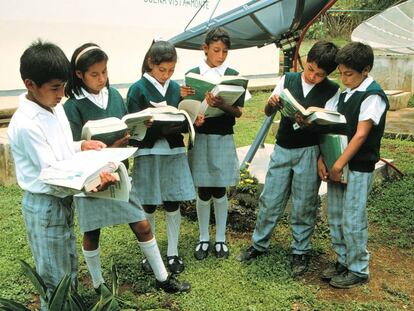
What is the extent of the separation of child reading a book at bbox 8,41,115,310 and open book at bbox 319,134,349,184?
4.57 ft

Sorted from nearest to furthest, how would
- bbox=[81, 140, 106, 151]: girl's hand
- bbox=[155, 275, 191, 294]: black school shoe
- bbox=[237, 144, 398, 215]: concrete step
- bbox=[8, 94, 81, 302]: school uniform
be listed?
bbox=[8, 94, 81, 302]: school uniform → bbox=[81, 140, 106, 151]: girl's hand → bbox=[155, 275, 191, 294]: black school shoe → bbox=[237, 144, 398, 215]: concrete step

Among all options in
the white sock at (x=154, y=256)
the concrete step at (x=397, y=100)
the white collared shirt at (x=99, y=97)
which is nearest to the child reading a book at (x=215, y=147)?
the white sock at (x=154, y=256)

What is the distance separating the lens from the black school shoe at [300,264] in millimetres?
3184

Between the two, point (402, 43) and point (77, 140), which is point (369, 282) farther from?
point (402, 43)

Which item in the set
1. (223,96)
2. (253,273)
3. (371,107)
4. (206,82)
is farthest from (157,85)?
(253,273)

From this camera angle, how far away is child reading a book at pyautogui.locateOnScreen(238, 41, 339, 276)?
2936 millimetres

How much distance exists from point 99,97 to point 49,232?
0.81 meters

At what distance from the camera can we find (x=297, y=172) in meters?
3.10

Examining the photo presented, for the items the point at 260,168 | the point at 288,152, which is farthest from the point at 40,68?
the point at 260,168

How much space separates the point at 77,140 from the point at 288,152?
131 centimetres

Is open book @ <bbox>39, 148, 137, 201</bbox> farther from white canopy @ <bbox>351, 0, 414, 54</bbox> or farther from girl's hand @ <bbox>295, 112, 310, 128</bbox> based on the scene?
white canopy @ <bbox>351, 0, 414, 54</bbox>

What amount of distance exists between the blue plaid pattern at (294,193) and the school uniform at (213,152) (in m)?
0.30

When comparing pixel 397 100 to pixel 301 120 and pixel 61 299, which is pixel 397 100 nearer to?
pixel 301 120

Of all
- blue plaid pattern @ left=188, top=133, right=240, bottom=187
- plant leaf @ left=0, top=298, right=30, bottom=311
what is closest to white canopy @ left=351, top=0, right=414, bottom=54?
blue plaid pattern @ left=188, top=133, right=240, bottom=187
